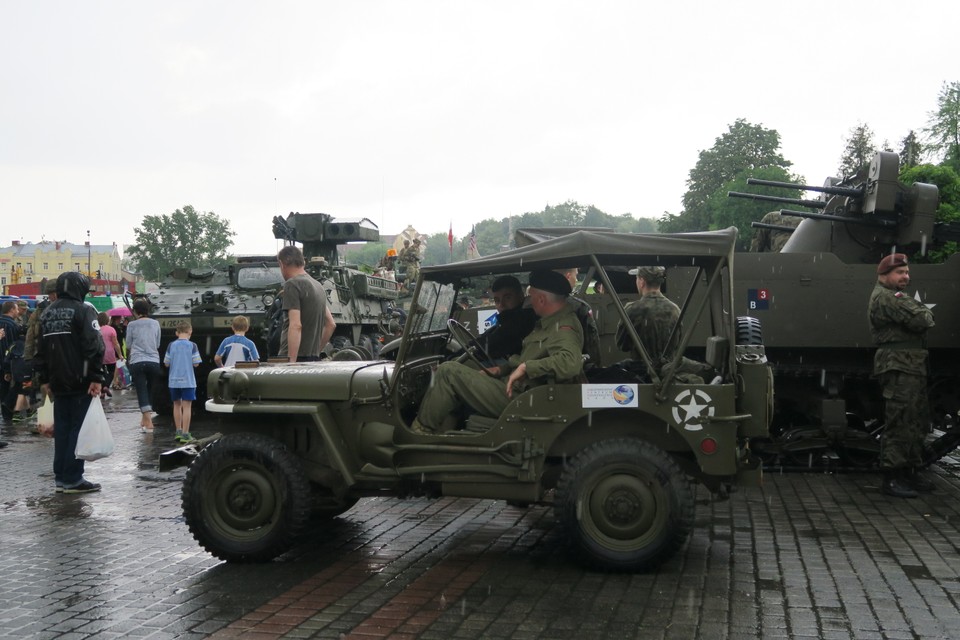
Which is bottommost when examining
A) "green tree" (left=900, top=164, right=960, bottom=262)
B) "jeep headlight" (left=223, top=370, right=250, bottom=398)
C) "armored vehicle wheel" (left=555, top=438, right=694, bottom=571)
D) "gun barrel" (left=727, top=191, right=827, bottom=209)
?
"armored vehicle wheel" (left=555, top=438, right=694, bottom=571)

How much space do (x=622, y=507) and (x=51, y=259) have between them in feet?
457

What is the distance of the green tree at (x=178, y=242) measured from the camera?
11012cm

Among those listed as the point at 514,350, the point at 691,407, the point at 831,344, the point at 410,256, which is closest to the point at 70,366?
the point at 514,350

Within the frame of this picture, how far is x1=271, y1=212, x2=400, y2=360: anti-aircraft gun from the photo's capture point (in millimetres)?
17469

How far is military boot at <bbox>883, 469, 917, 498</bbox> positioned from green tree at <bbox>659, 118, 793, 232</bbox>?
51537 mm

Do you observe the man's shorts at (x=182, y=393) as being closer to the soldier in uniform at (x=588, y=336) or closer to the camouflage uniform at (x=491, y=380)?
the camouflage uniform at (x=491, y=380)

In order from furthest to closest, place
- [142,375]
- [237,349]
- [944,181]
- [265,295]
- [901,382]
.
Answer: [944,181] → [265,295] → [142,375] → [237,349] → [901,382]

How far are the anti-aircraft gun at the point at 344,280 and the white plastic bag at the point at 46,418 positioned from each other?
6131 millimetres

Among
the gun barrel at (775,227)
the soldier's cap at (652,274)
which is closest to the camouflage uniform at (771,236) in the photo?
the gun barrel at (775,227)

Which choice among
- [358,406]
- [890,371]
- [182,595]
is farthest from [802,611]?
[890,371]

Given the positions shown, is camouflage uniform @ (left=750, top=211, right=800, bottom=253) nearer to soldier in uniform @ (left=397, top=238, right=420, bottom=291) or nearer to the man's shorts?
the man's shorts

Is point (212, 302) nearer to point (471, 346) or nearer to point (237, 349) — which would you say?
point (237, 349)

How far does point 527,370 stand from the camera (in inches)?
239

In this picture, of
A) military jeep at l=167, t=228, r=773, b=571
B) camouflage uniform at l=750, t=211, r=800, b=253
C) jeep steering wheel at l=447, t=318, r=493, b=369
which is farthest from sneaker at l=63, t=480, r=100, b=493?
camouflage uniform at l=750, t=211, r=800, b=253
